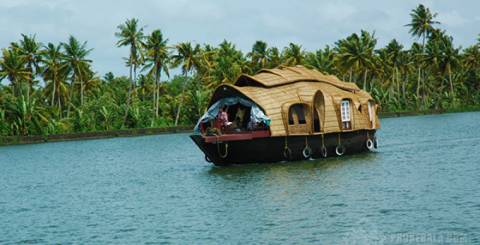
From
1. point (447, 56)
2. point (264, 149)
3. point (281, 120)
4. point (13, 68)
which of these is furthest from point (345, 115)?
point (447, 56)

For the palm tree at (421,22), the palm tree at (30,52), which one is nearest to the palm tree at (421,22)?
the palm tree at (421,22)


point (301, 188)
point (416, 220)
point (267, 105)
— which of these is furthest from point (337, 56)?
point (416, 220)

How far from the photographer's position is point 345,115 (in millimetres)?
33625

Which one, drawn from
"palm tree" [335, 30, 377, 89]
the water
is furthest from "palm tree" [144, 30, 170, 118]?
the water

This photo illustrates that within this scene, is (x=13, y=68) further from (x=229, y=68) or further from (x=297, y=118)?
(x=297, y=118)

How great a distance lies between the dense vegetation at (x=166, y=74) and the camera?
73.1 meters

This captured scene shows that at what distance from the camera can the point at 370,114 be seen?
36.3m

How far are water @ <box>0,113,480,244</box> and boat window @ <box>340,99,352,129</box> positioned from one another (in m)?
1.54

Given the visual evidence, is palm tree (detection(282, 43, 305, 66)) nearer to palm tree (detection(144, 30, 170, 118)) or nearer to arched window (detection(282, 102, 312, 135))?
palm tree (detection(144, 30, 170, 118))

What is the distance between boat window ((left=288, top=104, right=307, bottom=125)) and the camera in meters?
31.6

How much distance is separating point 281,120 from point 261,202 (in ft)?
29.4

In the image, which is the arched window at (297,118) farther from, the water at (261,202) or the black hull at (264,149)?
the water at (261,202)

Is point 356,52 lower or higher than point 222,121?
higher

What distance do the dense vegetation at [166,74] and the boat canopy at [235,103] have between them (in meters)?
40.8
